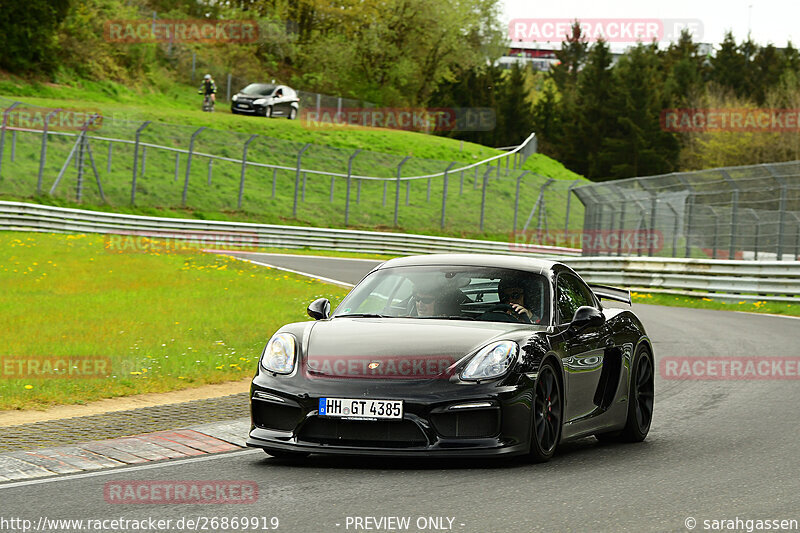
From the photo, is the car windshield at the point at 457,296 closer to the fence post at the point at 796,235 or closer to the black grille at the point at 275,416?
the black grille at the point at 275,416

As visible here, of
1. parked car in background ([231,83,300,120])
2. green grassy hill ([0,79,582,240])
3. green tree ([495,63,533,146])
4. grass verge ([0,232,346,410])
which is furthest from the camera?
green tree ([495,63,533,146])

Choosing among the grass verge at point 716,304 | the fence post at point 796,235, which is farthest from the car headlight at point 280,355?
the fence post at point 796,235

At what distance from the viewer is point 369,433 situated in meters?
6.86

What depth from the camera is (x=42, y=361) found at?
11.9 metres

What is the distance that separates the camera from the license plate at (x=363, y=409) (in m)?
6.80

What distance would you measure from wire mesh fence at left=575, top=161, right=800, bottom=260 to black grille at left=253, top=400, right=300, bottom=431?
20575mm

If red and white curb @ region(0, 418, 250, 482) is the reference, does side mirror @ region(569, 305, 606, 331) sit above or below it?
above

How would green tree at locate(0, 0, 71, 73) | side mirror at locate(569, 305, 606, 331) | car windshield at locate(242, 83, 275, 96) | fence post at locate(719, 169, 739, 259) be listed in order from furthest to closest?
car windshield at locate(242, 83, 275, 96)
green tree at locate(0, 0, 71, 73)
fence post at locate(719, 169, 739, 259)
side mirror at locate(569, 305, 606, 331)

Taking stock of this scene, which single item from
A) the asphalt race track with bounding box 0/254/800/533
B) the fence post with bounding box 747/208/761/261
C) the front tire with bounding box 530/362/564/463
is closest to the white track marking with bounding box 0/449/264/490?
the asphalt race track with bounding box 0/254/800/533

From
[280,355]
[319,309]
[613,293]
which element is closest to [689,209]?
[613,293]

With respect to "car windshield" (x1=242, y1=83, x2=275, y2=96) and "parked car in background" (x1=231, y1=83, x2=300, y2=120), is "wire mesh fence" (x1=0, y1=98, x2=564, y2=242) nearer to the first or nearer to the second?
"parked car in background" (x1=231, y1=83, x2=300, y2=120)

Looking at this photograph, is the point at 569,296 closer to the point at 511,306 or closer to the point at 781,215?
the point at 511,306

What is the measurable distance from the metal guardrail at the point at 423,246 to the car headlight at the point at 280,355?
60.7 ft

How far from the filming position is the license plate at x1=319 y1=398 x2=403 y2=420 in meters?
6.80
